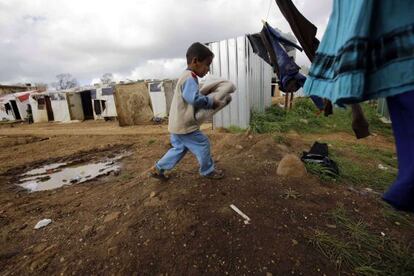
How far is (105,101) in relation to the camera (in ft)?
46.4

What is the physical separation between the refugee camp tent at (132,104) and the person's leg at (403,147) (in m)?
11.0

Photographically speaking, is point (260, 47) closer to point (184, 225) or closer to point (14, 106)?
point (184, 225)

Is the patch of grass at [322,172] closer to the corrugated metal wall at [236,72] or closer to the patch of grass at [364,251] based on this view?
the patch of grass at [364,251]

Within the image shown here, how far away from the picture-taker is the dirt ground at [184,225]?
5.28ft

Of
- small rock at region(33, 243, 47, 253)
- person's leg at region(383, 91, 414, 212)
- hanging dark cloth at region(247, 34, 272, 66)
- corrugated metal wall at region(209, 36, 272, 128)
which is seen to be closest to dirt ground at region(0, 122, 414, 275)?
small rock at region(33, 243, 47, 253)

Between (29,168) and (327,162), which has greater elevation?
(327,162)

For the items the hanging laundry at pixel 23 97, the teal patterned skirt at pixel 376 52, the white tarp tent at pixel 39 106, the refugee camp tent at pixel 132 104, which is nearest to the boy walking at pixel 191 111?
the teal patterned skirt at pixel 376 52

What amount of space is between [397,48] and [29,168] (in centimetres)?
610

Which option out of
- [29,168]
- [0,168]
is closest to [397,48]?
[29,168]

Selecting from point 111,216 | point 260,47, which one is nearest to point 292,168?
point 260,47

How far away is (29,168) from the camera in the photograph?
5004 mm

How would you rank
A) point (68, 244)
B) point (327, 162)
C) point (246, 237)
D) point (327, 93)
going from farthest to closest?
point (327, 162) < point (68, 244) < point (246, 237) < point (327, 93)

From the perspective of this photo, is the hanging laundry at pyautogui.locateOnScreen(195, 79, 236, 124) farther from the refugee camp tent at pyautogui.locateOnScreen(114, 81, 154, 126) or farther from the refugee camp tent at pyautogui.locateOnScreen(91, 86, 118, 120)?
the refugee camp tent at pyautogui.locateOnScreen(91, 86, 118, 120)

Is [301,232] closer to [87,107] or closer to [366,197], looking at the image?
[366,197]
